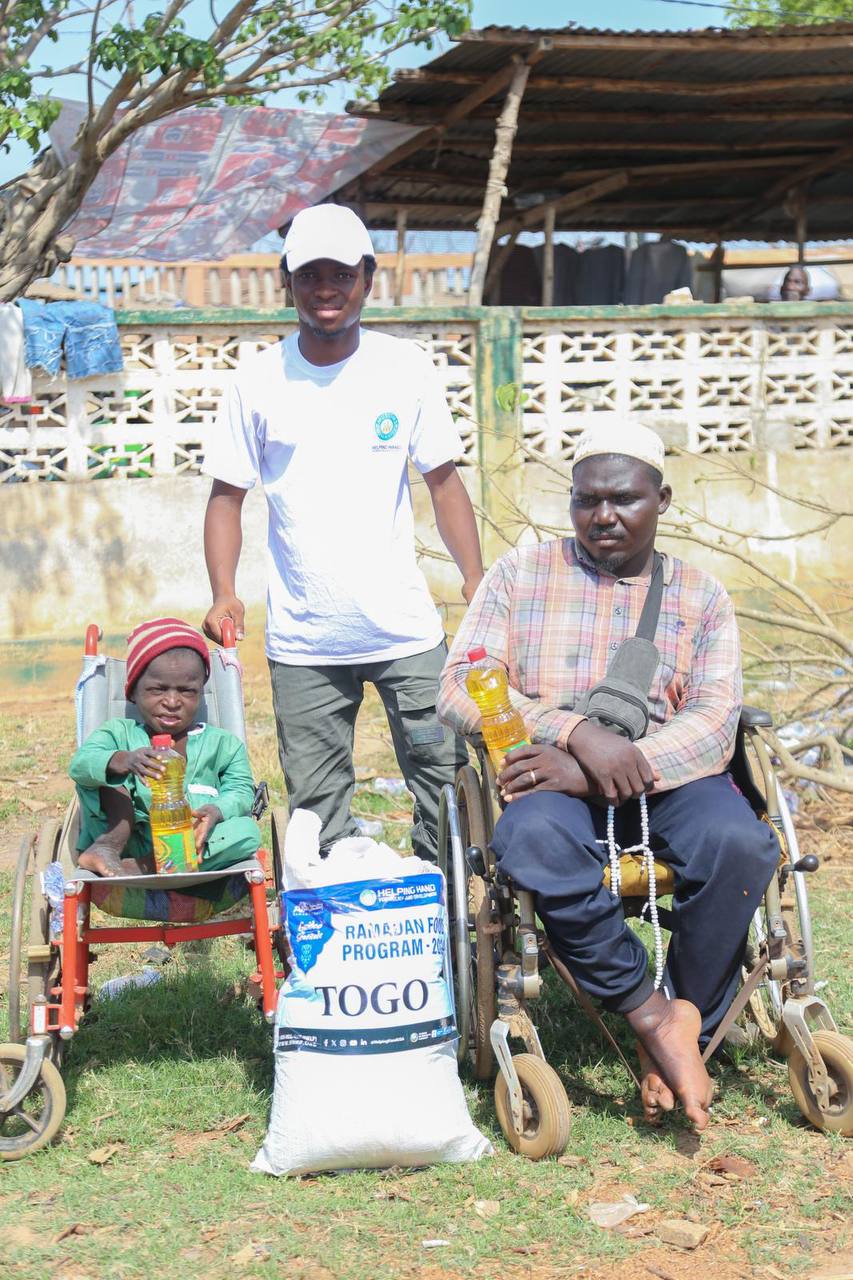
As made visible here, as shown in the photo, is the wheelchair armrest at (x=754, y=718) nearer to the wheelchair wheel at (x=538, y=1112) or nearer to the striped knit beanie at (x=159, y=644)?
the wheelchair wheel at (x=538, y=1112)

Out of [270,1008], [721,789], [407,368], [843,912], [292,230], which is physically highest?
[292,230]

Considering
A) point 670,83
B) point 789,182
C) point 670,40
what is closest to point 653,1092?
point 670,40

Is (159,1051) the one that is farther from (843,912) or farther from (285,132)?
(285,132)

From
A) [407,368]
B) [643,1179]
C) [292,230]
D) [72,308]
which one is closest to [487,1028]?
[643,1179]

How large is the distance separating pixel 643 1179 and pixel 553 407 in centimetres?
726

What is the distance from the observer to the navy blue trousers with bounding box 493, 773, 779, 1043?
10.9 feet

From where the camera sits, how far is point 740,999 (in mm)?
3426

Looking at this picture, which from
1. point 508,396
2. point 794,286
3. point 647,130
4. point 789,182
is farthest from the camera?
point 789,182

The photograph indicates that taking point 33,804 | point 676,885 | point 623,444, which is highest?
point 623,444

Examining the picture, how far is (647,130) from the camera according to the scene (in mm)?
12883

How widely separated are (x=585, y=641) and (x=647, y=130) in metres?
10.4

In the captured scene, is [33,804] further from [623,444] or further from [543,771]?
[623,444]

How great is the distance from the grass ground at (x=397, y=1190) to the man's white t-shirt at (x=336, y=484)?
1201mm

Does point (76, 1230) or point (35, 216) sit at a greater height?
point (35, 216)
